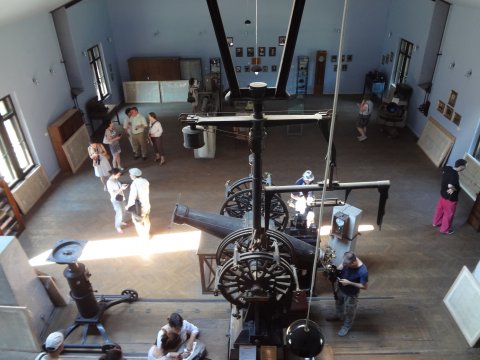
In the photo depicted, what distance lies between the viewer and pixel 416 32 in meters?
10.9

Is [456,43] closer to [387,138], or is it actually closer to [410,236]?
[387,138]

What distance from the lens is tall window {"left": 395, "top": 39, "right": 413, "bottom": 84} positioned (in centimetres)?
1155

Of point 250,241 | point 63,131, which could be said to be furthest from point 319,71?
point 250,241

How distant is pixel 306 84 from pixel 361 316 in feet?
34.4

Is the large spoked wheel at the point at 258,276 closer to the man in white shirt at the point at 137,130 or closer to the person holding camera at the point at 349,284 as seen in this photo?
the person holding camera at the point at 349,284

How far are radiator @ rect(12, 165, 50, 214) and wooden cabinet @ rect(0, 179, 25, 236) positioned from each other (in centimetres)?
41

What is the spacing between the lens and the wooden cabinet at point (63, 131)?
29.5ft

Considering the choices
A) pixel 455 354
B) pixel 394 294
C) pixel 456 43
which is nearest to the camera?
pixel 455 354

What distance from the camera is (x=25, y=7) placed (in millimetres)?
7254

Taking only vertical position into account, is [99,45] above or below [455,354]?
above

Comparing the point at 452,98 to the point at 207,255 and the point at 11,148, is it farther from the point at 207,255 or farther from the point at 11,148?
the point at 11,148

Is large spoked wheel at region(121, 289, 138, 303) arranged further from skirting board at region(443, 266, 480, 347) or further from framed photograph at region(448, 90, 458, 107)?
framed photograph at region(448, 90, 458, 107)

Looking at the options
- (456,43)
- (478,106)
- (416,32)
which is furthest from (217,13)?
(416,32)

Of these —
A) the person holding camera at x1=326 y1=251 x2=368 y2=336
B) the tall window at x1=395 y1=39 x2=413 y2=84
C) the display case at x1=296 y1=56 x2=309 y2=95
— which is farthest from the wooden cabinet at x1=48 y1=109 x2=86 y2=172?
the tall window at x1=395 y1=39 x2=413 y2=84
